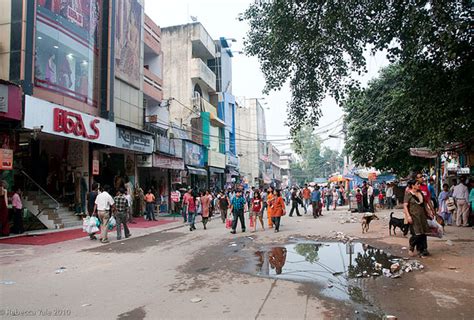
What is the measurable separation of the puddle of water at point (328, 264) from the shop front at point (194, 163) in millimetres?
18579

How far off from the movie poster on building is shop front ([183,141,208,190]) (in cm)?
742

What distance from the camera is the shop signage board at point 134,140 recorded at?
19.2m

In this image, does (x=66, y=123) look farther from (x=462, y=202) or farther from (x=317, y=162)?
(x=317, y=162)

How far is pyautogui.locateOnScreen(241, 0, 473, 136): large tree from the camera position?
279 inches

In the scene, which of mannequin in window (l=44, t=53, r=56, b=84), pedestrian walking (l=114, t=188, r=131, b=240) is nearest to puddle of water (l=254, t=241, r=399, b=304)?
pedestrian walking (l=114, t=188, r=131, b=240)

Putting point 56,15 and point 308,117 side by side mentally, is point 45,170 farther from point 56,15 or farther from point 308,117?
point 308,117

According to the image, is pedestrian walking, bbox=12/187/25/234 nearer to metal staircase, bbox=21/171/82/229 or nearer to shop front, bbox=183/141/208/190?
metal staircase, bbox=21/171/82/229

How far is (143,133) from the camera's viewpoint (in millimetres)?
21328

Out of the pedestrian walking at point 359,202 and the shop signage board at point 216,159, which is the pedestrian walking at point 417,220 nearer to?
the pedestrian walking at point 359,202

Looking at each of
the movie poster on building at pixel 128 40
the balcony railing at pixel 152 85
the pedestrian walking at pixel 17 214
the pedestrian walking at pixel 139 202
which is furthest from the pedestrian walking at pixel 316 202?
the pedestrian walking at pixel 17 214

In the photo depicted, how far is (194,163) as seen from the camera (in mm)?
30016

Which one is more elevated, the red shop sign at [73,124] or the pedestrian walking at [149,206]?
the red shop sign at [73,124]

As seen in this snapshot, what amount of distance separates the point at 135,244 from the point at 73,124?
645cm

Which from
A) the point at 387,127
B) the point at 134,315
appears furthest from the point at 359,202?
the point at 134,315
